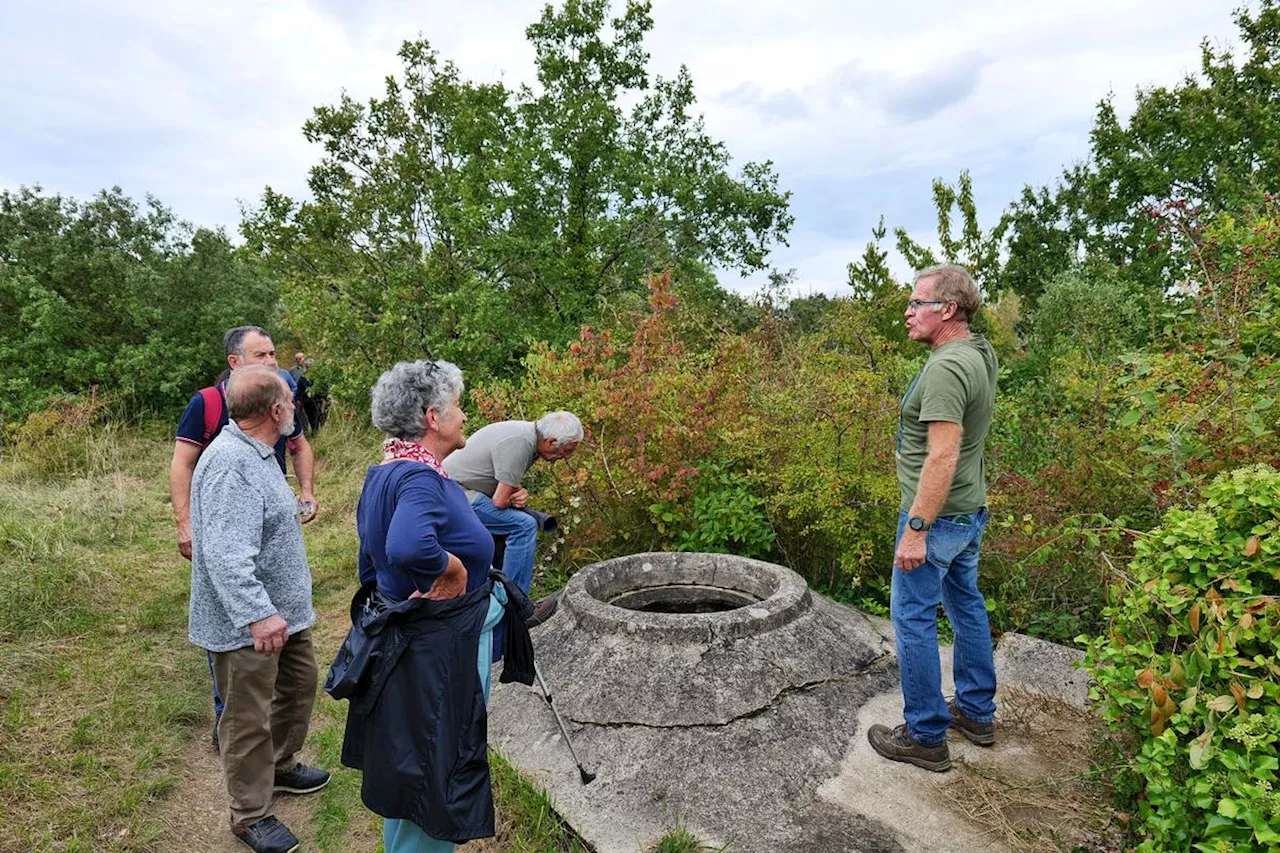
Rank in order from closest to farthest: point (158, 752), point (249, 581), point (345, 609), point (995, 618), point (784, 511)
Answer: point (249, 581) → point (158, 752) → point (995, 618) → point (784, 511) → point (345, 609)

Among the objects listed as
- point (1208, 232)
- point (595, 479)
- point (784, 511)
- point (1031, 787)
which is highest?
point (1208, 232)

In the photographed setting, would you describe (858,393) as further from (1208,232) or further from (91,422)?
(91,422)

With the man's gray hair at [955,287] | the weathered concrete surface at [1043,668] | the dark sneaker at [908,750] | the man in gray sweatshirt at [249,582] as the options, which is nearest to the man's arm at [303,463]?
the man in gray sweatshirt at [249,582]

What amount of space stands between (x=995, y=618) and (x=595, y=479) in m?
2.84

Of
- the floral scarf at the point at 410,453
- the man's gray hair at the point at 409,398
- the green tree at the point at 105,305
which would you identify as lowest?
the floral scarf at the point at 410,453

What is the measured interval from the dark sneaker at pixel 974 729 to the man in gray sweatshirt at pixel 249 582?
9.57 feet

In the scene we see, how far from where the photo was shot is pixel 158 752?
3.70 meters

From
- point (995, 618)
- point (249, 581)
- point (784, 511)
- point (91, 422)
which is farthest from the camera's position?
point (91, 422)

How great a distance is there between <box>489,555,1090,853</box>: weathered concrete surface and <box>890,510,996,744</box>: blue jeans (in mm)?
217

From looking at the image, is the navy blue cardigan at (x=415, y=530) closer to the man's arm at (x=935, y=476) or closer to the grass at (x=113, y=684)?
the grass at (x=113, y=684)

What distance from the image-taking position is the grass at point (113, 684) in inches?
121

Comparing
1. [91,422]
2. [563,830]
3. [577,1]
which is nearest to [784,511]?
[563,830]

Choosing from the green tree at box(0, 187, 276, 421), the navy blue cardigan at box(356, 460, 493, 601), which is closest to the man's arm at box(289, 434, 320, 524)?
the navy blue cardigan at box(356, 460, 493, 601)

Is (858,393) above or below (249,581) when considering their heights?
above
